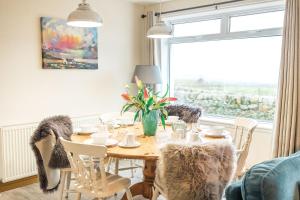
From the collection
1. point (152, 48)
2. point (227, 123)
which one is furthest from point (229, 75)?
point (152, 48)

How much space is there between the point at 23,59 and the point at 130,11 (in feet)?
6.42

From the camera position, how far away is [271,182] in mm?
1447

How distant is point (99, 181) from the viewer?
7.89 feet

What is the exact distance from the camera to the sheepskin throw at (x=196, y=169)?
5.98ft

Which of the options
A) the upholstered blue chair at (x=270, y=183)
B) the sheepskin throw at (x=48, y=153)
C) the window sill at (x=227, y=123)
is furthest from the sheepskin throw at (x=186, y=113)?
the upholstered blue chair at (x=270, y=183)

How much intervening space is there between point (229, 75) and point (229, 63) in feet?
0.58

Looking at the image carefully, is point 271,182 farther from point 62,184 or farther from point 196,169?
point 62,184

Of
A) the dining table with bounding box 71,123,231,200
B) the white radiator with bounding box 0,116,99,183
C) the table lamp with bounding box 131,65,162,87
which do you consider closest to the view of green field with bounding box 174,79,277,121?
the table lamp with bounding box 131,65,162,87

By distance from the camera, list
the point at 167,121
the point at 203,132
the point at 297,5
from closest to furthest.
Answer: the point at 203,132
the point at 297,5
the point at 167,121

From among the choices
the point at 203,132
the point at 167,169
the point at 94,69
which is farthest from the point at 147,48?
the point at 167,169

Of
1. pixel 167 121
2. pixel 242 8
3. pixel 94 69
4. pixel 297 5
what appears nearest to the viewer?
pixel 297 5

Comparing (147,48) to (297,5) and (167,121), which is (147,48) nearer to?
(167,121)

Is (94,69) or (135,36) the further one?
(135,36)

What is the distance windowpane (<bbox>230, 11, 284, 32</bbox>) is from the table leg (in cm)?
235
